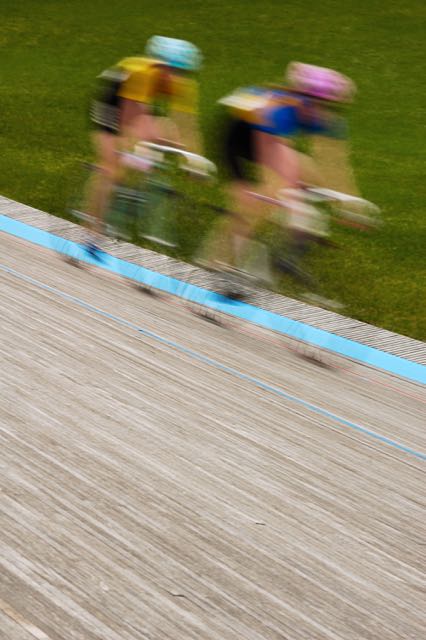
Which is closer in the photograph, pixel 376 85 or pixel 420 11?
pixel 376 85

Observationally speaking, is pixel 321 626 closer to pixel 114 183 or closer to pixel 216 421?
pixel 216 421

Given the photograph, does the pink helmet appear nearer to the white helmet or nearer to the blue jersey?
the blue jersey

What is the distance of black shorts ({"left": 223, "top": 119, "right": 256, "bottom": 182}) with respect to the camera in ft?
19.6

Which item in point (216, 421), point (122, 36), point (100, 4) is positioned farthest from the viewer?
point (100, 4)

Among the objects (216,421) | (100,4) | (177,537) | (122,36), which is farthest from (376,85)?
(177,537)

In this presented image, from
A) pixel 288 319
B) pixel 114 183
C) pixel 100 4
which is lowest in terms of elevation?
pixel 100 4

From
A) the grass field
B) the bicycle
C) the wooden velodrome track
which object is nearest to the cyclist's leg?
the grass field

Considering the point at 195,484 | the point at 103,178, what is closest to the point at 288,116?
the point at 103,178

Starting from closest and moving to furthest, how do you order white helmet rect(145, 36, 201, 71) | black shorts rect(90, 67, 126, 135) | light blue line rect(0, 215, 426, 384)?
light blue line rect(0, 215, 426, 384) → white helmet rect(145, 36, 201, 71) → black shorts rect(90, 67, 126, 135)

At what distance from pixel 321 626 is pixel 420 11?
684 inches

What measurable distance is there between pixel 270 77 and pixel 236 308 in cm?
881

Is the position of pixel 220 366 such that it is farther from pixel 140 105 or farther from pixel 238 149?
pixel 140 105

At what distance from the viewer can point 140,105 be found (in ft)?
21.6

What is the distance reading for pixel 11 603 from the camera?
3193 mm
